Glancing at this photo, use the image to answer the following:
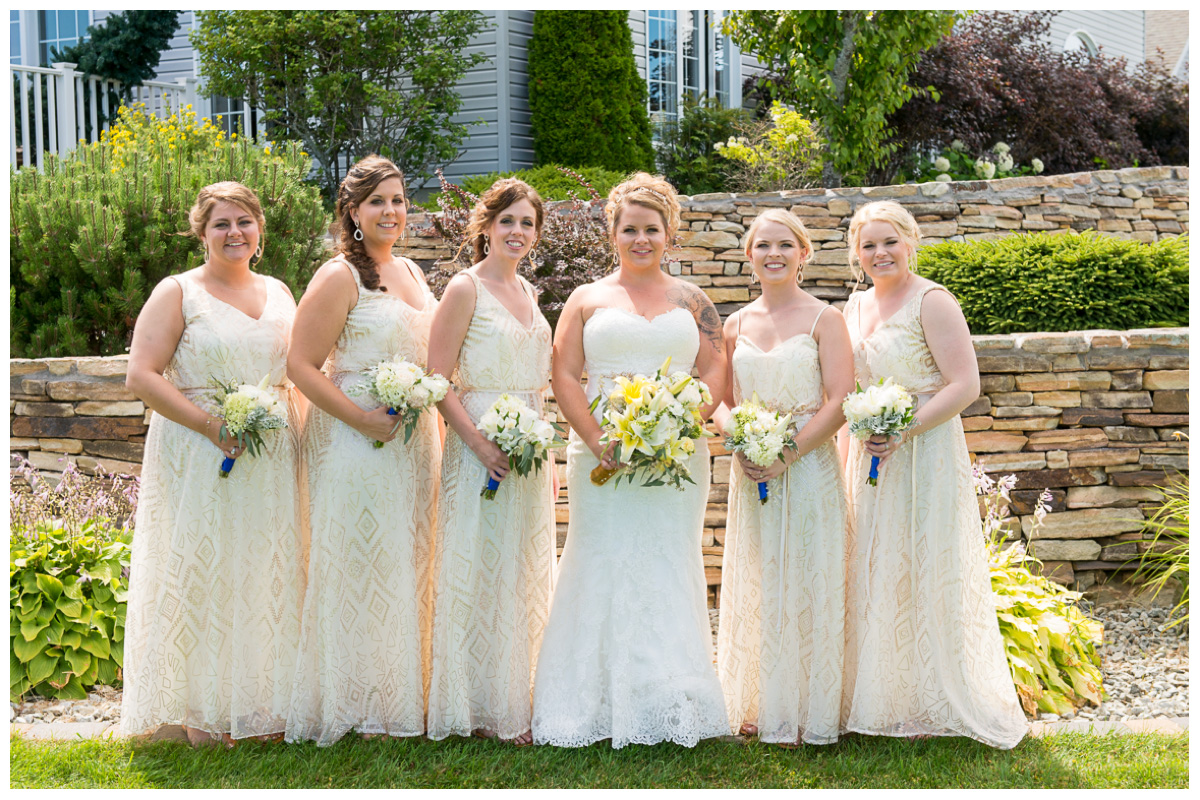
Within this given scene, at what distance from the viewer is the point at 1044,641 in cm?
445

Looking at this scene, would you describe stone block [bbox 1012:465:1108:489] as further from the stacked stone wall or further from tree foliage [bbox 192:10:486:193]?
tree foliage [bbox 192:10:486:193]

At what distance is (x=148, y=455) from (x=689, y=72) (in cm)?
1270

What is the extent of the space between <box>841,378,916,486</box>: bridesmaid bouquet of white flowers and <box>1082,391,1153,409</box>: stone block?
2745 millimetres

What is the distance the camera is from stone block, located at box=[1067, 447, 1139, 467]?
18.8 feet

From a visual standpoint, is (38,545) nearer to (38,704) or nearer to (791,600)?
(38,704)

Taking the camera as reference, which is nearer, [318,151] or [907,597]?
[907,597]

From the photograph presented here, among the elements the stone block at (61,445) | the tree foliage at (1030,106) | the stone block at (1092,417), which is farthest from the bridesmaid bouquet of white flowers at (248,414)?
the tree foliage at (1030,106)

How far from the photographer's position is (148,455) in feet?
12.6

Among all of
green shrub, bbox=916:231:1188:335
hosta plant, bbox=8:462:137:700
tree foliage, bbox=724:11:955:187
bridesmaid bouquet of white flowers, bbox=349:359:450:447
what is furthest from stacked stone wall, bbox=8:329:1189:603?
tree foliage, bbox=724:11:955:187

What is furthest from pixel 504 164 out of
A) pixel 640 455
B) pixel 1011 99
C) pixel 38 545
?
pixel 640 455

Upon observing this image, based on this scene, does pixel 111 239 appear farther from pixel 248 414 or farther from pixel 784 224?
pixel 784 224

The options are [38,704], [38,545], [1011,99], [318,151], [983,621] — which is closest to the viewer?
[983,621]

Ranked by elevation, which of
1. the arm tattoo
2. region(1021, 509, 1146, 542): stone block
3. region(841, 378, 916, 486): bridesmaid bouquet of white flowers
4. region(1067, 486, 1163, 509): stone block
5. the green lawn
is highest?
the arm tattoo

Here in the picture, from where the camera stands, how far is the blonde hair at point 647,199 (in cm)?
386
